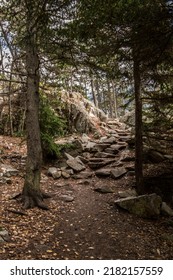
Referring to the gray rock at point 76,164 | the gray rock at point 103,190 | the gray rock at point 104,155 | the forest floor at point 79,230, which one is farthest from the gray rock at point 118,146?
the forest floor at point 79,230

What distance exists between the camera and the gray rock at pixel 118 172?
10984 millimetres

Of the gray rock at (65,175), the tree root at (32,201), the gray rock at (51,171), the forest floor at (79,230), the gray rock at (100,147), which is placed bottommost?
the forest floor at (79,230)

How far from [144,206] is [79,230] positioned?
227 centimetres

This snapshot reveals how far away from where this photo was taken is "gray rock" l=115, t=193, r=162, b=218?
7613 mm

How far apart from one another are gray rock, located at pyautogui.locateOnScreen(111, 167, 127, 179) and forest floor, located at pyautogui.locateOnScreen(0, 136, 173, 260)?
171cm

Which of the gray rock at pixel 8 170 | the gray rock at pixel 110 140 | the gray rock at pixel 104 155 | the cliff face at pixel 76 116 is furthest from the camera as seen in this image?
the cliff face at pixel 76 116

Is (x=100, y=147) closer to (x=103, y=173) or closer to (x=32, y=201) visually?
(x=103, y=173)

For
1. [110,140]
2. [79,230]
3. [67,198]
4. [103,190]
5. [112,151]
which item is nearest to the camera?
[79,230]

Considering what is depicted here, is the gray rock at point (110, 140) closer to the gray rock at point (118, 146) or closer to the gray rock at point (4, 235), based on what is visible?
the gray rock at point (118, 146)

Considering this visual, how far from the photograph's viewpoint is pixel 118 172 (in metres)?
11.2

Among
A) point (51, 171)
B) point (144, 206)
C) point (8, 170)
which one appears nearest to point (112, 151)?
point (51, 171)

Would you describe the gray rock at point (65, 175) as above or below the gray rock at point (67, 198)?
above

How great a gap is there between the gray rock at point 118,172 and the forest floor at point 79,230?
67.2 inches
